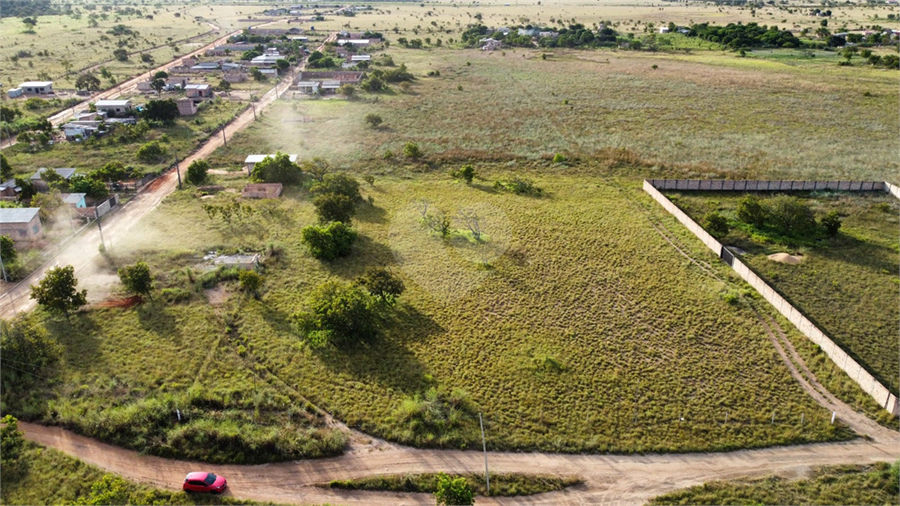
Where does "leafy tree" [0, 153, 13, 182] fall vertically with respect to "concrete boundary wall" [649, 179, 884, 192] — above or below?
above

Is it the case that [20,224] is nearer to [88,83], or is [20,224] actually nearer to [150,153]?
[150,153]

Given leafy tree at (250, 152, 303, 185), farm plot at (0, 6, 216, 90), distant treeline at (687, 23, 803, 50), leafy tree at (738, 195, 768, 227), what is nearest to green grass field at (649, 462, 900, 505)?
leafy tree at (738, 195, 768, 227)

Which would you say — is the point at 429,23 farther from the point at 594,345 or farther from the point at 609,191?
the point at 594,345

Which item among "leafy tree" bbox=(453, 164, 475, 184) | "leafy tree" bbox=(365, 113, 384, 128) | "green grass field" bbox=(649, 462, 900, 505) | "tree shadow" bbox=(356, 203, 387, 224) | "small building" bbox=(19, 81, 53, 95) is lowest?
"green grass field" bbox=(649, 462, 900, 505)

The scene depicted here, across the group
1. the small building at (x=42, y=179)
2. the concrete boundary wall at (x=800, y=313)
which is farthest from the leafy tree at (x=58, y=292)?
the concrete boundary wall at (x=800, y=313)

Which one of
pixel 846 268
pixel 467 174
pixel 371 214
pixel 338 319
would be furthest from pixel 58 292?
pixel 846 268

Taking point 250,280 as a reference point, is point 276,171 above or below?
above

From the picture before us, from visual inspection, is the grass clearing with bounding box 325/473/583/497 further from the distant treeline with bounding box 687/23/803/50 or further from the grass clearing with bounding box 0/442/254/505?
the distant treeline with bounding box 687/23/803/50

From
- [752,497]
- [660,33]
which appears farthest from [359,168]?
[660,33]
